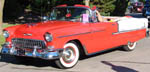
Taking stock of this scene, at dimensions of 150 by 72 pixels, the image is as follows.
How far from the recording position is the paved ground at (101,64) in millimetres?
6684

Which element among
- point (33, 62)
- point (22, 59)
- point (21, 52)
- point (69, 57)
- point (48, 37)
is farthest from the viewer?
point (33, 62)

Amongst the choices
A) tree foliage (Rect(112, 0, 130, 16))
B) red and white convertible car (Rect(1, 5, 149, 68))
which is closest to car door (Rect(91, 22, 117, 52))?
red and white convertible car (Rect(1, 5, 149, 68))

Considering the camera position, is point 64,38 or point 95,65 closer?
point 64,38

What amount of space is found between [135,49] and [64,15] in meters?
3.11

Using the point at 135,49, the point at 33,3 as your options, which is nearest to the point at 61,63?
the point at 135,49

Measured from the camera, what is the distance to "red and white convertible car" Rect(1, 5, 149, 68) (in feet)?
20.9

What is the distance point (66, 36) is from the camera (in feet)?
21.4

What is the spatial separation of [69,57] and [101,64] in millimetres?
948

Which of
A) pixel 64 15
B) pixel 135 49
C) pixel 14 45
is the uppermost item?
pixel 64 15

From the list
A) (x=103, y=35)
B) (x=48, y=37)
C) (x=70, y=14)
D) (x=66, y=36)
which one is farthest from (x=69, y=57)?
(x=70, y=14)

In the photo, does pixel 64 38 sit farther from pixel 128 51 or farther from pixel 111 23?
pixel 128 51

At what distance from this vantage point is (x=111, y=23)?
7.99 m

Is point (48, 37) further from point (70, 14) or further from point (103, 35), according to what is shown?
point (103, 35)

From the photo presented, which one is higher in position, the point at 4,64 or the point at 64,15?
the point at 64,15
